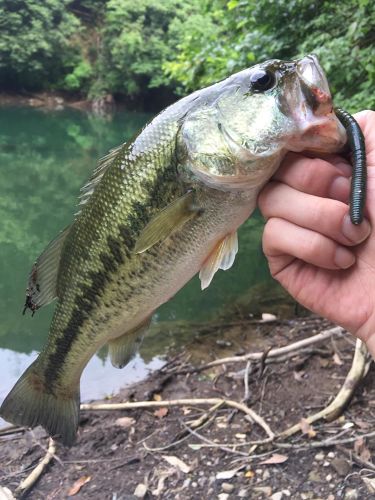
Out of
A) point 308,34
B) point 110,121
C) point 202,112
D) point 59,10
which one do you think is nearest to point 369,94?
point 308,34

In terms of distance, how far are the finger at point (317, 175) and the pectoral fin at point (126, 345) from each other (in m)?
1.01

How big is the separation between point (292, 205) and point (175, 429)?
3070 mm

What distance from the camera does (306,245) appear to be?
1.66m

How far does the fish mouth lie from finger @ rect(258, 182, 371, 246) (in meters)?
0.17

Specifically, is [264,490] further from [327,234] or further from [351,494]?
[327,234]

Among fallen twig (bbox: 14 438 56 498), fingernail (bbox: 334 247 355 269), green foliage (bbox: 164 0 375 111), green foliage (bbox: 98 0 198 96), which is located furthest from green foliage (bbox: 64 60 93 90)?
fingernail (bbox: 334 247 355 269)

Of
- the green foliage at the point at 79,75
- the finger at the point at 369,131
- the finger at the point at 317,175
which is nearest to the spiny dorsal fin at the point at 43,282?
the finger at the point at 317,175

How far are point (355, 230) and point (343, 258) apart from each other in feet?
0.41

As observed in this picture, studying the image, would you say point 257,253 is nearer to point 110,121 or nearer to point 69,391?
point 69,391

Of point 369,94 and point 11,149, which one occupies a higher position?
point 369,94

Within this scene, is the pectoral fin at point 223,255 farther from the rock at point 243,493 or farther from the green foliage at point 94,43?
the green foliage at point 94,43

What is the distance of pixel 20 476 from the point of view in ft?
12.6

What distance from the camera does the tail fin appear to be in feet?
8.30

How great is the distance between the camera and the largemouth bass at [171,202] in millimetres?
1598
